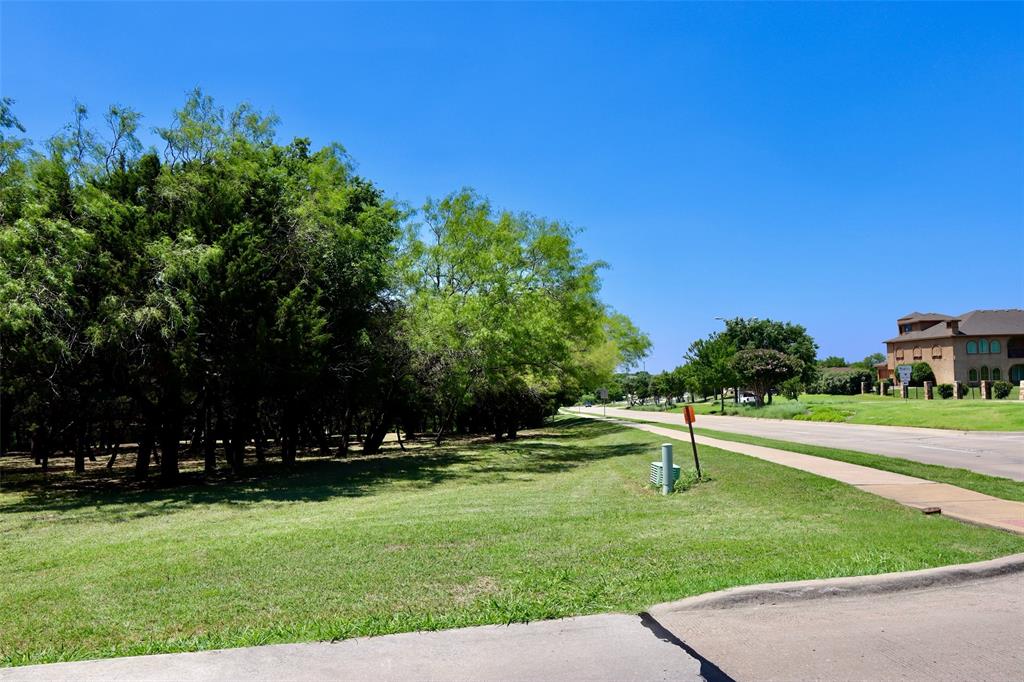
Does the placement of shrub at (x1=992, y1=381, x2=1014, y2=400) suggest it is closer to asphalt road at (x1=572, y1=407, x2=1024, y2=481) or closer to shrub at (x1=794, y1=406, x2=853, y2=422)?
shrub at (x1=794, y1=406, x2=853, y2=422)

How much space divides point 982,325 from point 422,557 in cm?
7355

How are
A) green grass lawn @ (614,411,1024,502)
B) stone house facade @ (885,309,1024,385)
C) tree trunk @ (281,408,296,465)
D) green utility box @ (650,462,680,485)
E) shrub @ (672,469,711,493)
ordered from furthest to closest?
stone house facade @ (885,309,1024,385) < tree trunk @ (281,408,296,465) < green utility box @ (650,462,680,485) < shrub @ (672,469,711,493) < green grass lawn @ (614,411,1024,502)

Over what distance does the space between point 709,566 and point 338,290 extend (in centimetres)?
1676

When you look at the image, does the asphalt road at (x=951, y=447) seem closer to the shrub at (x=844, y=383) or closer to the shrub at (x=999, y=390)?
the shrub at (x=999, y=390)

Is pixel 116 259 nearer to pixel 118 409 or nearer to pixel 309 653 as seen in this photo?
pixel 118 409

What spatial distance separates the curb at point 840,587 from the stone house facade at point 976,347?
219 ft

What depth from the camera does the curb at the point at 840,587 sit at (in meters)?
5.27

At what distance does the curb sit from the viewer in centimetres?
527

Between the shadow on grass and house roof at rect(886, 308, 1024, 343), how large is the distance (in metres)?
53.2

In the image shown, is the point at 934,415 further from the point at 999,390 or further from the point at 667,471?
the point at 667,471

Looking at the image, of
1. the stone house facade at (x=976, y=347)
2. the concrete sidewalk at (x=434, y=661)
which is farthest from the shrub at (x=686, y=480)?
the stone house facade at (x=976, y=347)

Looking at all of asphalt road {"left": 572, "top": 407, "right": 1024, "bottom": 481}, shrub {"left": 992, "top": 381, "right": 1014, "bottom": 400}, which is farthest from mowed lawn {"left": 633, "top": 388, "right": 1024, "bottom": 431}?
asphalt road {"left": 572, "top": 407, "right": 1024, "bottom": 481}

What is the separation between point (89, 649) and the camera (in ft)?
15.8

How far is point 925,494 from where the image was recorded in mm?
10562
